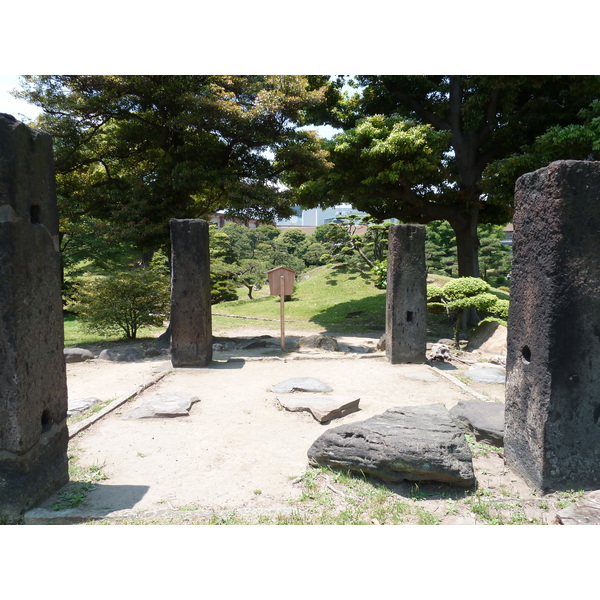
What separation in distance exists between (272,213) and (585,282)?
902 centimetres

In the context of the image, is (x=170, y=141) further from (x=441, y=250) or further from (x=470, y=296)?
(x=441, y=250)

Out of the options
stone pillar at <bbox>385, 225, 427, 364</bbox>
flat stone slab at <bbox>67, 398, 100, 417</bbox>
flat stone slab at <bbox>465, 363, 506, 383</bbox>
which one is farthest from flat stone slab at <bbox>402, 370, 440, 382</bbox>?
flat stone slab at <bbox>67, 398, 100, 417</bbox>

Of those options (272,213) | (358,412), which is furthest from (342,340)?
(358,412)

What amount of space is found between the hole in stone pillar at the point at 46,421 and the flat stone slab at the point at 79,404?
2.41 metres

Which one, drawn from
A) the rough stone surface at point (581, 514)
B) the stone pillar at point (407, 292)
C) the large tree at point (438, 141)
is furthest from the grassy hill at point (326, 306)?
the rough stone surface at point (581, 514)

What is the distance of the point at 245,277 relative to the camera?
21.9 metres

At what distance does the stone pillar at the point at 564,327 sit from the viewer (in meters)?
3.64

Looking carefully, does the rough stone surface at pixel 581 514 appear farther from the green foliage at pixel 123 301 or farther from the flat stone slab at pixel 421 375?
the green foliage at pixel 123 301

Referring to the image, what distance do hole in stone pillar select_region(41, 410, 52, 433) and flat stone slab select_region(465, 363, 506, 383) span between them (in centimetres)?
666

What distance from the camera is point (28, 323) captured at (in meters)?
3.63

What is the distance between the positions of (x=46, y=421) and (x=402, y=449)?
10.2 ft

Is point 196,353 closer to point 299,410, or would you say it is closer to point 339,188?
point 299,410

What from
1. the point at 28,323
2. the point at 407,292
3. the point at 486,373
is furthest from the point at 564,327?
the point at 407,292

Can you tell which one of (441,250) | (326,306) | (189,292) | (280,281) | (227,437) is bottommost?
(227,437)
